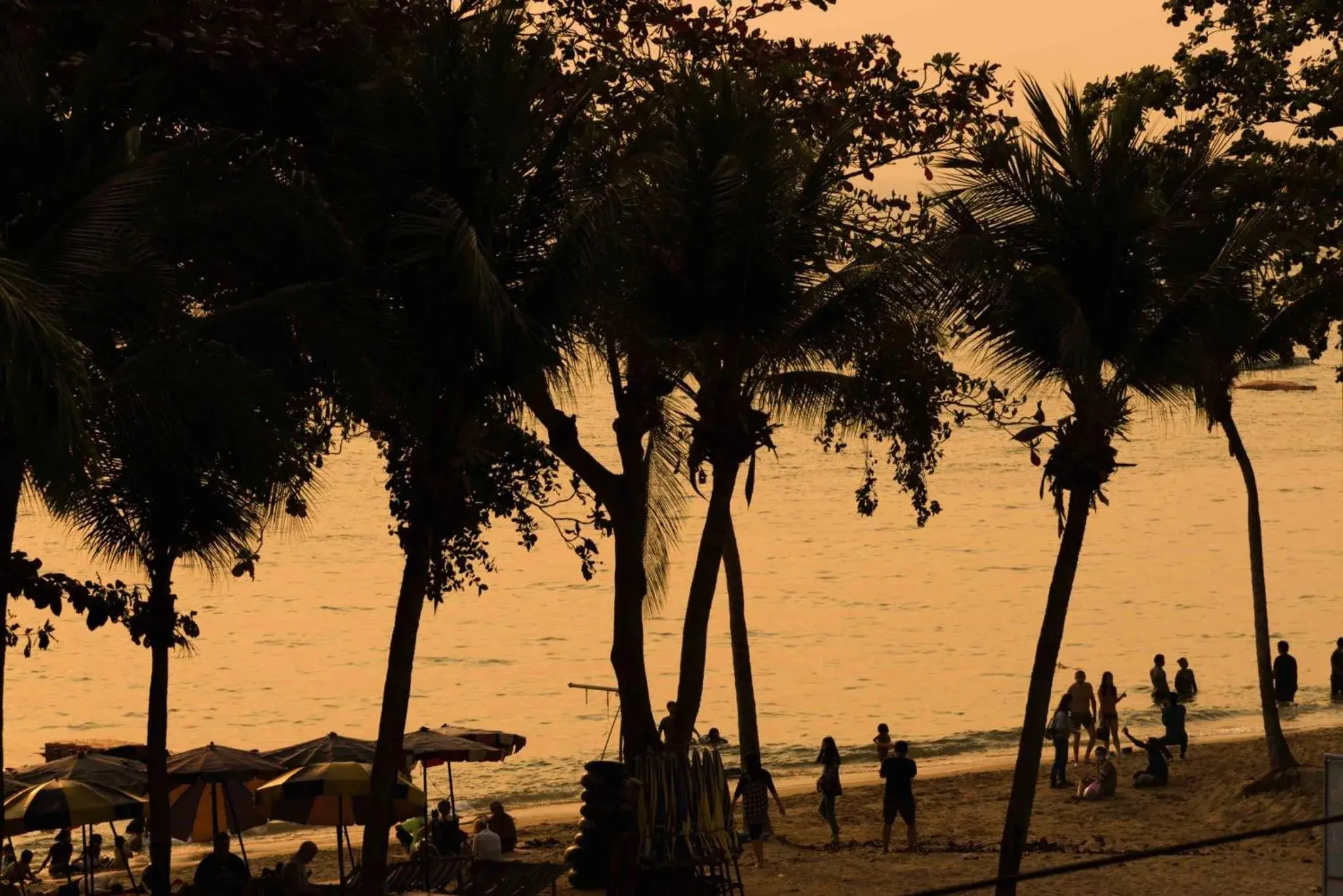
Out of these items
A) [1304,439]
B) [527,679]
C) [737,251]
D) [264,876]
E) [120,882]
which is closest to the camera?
[737,251]

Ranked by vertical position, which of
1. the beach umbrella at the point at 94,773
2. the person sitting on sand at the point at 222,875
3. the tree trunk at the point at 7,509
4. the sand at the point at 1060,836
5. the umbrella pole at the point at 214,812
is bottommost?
the sand at the point at 1060,836

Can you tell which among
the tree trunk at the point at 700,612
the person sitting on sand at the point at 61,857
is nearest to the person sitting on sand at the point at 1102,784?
the tree trunk at the point at 700,612

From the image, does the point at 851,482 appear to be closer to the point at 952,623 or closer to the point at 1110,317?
the point at 952,623

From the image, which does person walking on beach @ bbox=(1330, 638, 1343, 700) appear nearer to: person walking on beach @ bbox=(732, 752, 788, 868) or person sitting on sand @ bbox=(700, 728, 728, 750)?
person sitting on sand @ bbox=(700, 728, 728, 750)

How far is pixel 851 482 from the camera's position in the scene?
8288 centimetres

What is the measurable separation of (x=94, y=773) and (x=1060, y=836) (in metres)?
10.3

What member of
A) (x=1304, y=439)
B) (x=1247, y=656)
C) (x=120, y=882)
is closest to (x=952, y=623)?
(x=1247, y=656)

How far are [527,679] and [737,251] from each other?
94.0 ft

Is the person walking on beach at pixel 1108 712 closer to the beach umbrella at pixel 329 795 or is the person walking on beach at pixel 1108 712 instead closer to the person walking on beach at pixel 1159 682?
the person walking on beach at pixel 1159 682

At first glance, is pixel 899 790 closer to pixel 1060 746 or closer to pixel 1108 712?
pixel 1060 746

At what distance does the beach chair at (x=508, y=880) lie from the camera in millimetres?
15734

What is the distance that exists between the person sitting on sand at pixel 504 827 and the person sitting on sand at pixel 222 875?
3.74 meters

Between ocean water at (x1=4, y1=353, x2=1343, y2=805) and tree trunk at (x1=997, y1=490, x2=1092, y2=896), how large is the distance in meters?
15.6

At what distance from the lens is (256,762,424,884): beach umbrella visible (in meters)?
16.9
